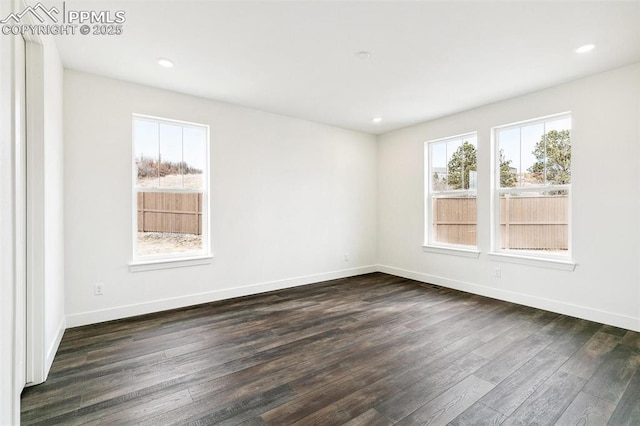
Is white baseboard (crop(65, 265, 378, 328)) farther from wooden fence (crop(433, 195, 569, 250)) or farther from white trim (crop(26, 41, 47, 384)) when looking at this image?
wooden fence (crop(433, 195, 569, 250))

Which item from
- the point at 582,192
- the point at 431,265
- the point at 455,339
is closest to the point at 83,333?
the point at 455,339

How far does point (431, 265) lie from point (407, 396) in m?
3.28

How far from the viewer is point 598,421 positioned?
175 centimetres

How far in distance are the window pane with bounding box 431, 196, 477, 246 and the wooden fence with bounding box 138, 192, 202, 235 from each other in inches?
146

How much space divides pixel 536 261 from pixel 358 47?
3.32m

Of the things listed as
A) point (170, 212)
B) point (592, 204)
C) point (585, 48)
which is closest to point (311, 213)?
point (170, 212)

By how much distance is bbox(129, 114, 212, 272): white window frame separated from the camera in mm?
3486

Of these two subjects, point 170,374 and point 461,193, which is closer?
point 170,374

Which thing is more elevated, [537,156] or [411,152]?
[411,152]

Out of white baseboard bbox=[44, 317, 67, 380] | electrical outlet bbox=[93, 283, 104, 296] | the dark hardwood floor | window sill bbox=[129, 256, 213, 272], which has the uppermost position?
window sill bbox=[129, 256, 213, 272]

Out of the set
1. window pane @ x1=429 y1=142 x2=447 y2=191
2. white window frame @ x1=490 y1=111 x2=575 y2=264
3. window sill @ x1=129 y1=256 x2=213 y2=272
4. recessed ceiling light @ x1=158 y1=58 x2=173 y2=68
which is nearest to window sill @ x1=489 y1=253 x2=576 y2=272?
white window frame @ x1=490 y1=111 x2=575 y2=264

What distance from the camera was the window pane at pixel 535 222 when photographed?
361 cm

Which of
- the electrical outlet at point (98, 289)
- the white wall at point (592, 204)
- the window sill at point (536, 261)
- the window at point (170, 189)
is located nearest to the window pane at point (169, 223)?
the window at point (170, 189)

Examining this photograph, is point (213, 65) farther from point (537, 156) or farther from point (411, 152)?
point (537, 156)
